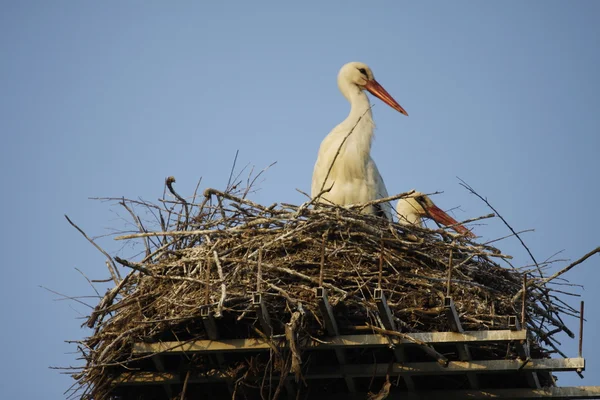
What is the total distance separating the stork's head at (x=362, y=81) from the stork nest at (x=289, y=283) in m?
2.80

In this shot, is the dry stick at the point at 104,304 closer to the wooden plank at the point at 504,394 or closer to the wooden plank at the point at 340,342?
the wooden plank at the point at 340,342

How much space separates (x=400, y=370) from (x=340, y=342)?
0.40 metres

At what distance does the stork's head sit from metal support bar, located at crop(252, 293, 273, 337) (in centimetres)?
407

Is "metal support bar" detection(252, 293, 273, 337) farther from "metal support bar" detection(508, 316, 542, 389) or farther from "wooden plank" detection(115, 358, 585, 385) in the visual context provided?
"metal support bar" detection(508, 316, 542, 389)

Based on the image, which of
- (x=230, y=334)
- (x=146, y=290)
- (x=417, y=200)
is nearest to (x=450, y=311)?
(x=230, y=334)

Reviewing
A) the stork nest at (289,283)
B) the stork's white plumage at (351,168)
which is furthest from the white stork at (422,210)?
the stork nest at (289,283)

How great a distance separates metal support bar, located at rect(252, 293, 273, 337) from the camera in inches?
220

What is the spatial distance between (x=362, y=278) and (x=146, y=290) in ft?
4.27

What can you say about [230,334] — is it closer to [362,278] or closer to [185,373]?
[185,373]

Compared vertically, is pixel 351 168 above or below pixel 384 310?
above

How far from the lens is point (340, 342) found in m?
5.81

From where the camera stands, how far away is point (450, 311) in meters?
5.68

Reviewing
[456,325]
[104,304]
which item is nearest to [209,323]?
[104,304]

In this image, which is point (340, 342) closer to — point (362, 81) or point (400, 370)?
point (400, 370)
